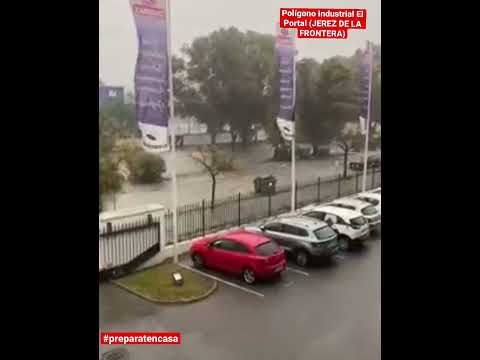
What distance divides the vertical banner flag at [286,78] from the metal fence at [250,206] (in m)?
1.16

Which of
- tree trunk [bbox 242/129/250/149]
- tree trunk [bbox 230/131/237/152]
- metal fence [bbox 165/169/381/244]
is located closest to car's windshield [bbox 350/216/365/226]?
metal fence [bbox 165/169/381/244]

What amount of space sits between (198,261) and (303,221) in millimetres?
2119

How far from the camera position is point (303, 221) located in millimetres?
8711

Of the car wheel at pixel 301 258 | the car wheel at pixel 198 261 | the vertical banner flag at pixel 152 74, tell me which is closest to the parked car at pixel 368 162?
the car wheel at pixel 301 258

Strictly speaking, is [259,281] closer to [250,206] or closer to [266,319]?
[266,319]

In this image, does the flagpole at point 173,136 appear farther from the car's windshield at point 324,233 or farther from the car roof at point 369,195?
the car roof at point 369,195

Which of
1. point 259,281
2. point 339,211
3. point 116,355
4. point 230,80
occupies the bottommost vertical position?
point 116,355

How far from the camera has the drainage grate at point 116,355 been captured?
6.86 metres

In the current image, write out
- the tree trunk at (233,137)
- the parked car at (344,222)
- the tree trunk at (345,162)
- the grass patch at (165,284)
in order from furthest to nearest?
the tree trunk at (345,162)
the parked car at (344,222)
the tree trunk at (233,137)
the grass patch at (165,284)

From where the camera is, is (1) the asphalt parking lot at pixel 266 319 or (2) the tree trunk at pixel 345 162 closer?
(1) the asphalt parking lot at pixel 266 319

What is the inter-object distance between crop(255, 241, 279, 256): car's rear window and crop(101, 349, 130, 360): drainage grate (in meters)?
2.55

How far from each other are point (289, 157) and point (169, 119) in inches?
93.1

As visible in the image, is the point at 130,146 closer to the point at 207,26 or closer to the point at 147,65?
the point at 147,65

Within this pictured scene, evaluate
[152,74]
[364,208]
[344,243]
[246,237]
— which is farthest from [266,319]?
[152,74]
